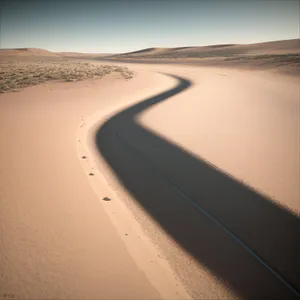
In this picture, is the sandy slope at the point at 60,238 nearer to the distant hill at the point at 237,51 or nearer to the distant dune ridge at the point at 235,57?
the distant dune ridge at the point at 235,57

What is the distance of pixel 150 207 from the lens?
6070mm

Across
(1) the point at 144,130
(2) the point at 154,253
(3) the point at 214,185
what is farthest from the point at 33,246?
(1) the point at 144,130

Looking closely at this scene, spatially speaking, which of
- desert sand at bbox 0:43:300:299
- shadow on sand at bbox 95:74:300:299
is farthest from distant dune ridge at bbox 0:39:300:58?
shadow on sand at bbox 95:74:300:299

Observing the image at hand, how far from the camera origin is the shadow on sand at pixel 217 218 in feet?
14.4

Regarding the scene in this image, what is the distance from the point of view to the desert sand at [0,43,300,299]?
3799 mm

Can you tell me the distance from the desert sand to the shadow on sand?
→ 2cm

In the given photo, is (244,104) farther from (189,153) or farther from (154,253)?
(154,253)

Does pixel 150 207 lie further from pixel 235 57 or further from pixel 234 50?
pixel 234 50

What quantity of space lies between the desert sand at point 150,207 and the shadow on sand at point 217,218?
1.0 inches

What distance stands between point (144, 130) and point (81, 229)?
6651 mm

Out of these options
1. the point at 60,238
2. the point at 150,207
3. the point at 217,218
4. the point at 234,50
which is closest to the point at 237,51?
the point at 234,50

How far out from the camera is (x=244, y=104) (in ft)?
Answer: 46.6

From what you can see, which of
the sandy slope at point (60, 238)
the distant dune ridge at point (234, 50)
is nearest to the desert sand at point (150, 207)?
the sandy slope at point (60, 238)

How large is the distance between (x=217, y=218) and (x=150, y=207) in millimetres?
1717
